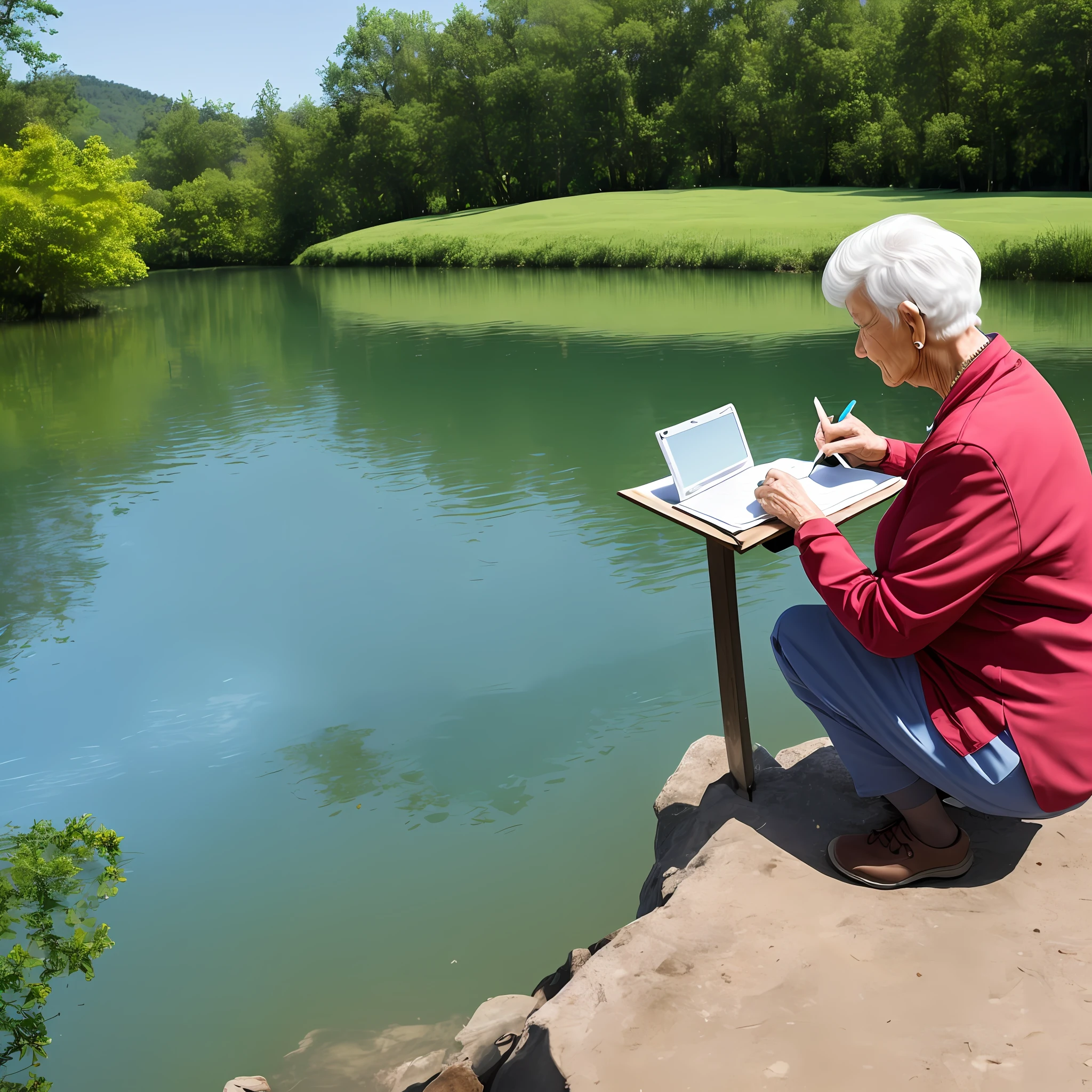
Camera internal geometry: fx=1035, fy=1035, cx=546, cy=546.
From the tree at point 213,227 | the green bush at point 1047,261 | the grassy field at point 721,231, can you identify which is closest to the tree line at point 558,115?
the tree at point 213,227

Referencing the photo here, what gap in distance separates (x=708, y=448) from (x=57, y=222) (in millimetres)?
25198

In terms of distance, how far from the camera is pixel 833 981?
2.27 meters

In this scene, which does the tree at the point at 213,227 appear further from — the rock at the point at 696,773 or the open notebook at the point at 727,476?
the open notebook at the point at 727,476

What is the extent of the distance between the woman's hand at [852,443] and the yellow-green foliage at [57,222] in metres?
25.0

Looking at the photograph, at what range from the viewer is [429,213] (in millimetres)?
61250

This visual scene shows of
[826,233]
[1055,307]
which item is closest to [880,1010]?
[1055,307]

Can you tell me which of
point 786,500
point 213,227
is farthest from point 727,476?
point 213,227

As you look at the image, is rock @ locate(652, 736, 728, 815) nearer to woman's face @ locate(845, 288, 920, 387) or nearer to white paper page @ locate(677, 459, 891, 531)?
white paper page @ locate(677, 459, 891, 531)

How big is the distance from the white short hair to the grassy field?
2068 centimetres

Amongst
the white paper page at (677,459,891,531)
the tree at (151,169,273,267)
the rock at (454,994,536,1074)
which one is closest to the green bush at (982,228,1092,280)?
the white paper page at (677,459,891,531)

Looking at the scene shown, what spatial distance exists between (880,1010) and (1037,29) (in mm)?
43378

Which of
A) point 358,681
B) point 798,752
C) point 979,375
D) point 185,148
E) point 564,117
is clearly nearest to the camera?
point 979,375

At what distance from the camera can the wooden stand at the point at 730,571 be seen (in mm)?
2533

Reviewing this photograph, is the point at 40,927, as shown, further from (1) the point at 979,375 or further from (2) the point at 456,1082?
(1) the point at 979,375
